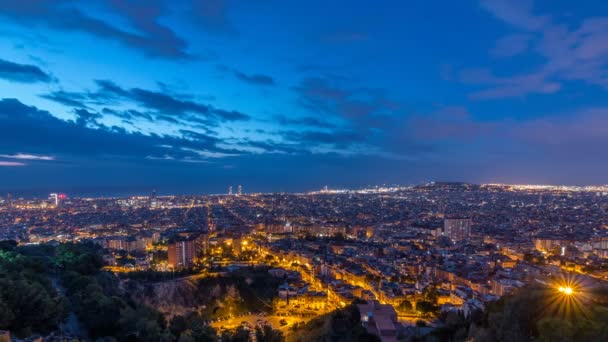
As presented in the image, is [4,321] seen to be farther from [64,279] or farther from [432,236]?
[432,236]

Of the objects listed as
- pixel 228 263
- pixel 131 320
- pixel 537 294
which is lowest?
pixel 228 263

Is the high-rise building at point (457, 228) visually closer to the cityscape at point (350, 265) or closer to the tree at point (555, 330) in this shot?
the cityscape at point (350, 265)

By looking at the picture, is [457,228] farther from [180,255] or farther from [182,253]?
[180,255]

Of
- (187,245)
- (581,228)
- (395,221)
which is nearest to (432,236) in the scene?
(395,221)

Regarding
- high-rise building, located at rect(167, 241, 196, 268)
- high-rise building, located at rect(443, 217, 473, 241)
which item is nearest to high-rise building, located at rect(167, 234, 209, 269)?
high-rise building, located at rect(167, 241, 196, 268)

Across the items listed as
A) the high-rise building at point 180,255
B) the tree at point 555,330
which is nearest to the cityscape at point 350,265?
the high-rise building at point 180,255

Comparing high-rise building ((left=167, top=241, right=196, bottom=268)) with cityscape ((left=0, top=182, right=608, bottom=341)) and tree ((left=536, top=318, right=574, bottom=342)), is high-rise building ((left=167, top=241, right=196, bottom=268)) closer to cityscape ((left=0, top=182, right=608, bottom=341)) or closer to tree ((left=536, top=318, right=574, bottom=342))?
cityscape ((left=0, top=182, right=608, bottom=341))

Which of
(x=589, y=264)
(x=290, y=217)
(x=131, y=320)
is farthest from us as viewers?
(x=290, y=217)

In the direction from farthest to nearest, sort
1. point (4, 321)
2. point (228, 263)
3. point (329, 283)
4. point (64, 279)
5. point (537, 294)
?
point (228, 263) < point (329, 283) < point (64, 279) < point (537, 294) < point (4, 321)
